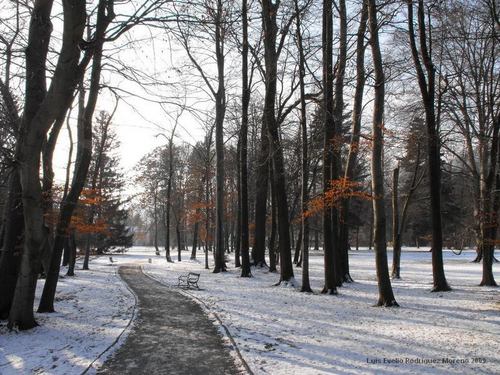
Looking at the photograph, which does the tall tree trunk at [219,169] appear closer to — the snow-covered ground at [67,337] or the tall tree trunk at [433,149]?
the snow-covered ground at [67,337]

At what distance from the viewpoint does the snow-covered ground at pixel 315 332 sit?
770 centimetres

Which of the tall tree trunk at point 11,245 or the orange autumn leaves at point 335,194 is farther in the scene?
the orange autumn leaves at point 335,194

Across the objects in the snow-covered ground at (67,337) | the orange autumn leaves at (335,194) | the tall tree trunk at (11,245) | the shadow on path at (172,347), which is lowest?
the snow-covered ground at (67,337)

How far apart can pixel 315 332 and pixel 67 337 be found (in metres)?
5.11

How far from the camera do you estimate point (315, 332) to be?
1013 centimetres

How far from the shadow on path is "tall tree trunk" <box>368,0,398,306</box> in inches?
208

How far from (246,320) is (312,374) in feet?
15.0

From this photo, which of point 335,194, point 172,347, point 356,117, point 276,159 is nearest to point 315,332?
point 172,347

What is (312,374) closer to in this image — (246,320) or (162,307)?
(246,320)

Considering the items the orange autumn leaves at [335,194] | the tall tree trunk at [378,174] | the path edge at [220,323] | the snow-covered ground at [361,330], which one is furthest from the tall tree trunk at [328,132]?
the path edge at [220,323]

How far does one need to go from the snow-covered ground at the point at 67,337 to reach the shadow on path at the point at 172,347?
38 centimetres

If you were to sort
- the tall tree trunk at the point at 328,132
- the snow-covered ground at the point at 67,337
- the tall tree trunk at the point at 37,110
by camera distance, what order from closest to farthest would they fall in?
1. the snow-covered ground at the point at 67,337
2. the tall tree trunk at the point at 37,110
3. the tall tree trunk at the point at 328,132

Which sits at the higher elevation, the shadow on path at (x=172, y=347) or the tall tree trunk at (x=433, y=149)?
the tall tree trunk at (x=433, y=149)

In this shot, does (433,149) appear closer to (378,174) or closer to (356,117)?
(356,117)
